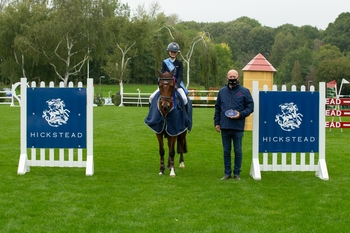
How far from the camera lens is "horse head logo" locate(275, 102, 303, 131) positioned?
897 cm

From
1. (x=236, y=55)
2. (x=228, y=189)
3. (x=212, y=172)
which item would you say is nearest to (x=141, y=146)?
(x=212, y=172)

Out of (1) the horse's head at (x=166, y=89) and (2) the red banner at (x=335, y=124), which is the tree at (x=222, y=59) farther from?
(1) the horse's head at (x=166, y=89)

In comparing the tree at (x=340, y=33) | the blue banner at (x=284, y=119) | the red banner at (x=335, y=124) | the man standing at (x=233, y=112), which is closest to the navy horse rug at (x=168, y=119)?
the man standing at (x=233, y=112)

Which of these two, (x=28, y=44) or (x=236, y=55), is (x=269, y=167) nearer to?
(x=28, y=44)

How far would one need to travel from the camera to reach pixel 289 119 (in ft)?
29.5

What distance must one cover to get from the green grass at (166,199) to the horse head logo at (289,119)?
883mm

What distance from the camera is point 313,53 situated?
94.7m

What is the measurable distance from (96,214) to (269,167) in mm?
3859

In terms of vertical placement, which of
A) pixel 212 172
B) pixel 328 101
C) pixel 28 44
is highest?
pixel 28 44

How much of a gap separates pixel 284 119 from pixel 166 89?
2.08 meters

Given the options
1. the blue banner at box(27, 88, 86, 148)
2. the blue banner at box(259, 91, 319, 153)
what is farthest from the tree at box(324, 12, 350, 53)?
the blue banner at box(27, 88, 86, 148)

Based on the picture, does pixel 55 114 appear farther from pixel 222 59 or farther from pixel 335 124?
pixel 222 59

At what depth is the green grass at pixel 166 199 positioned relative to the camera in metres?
5.80

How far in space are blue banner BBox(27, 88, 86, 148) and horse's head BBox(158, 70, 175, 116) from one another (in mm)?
1389
